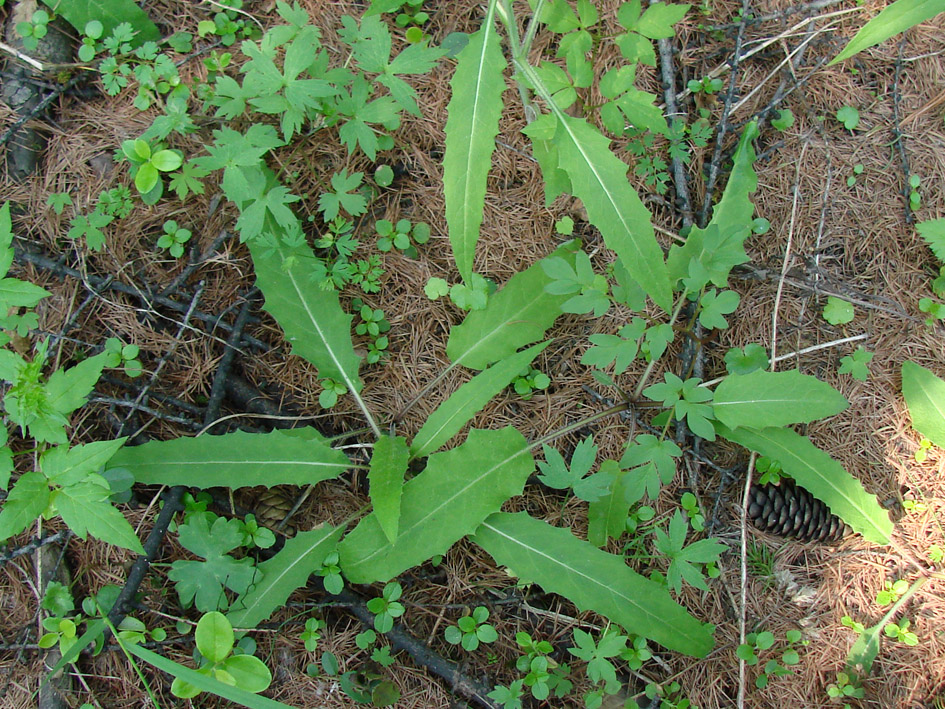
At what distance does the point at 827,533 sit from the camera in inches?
102

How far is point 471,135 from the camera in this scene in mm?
2088

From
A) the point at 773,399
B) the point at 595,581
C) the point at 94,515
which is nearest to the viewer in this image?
the point at 94,515

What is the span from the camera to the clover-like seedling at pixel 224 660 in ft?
7.09

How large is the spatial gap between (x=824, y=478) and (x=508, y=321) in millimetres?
1372

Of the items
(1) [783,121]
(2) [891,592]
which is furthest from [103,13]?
(2) [891,592]

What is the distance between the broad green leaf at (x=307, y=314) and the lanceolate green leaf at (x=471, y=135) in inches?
27.0

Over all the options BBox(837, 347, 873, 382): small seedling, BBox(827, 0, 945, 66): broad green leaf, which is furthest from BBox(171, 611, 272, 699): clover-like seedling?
BBox(827, 0, 945, 66): broad green leaf

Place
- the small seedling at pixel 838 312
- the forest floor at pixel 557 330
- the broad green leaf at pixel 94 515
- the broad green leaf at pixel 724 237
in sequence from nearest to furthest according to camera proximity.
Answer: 1. the broad green leaf at pixel 94 515
2. the broad green leaf at pixel 724 237
3. the forest floor at pixel 557 330
4. the small seedling at pixel 838 312

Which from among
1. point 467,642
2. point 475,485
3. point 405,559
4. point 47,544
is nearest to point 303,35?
point 475,485

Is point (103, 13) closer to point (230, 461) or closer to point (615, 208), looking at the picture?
point (230, 461)

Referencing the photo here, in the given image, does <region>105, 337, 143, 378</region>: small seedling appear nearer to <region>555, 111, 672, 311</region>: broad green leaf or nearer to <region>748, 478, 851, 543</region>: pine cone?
<region>555, 111, 672, 311</region>: broad green leaf

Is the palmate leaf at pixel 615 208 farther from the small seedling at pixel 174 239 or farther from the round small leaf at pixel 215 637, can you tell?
the round small leaf at pixel 215 637

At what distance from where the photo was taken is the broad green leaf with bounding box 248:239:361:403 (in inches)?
98.4

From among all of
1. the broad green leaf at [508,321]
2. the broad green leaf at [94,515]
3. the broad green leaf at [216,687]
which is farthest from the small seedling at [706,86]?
the broad green leaf at [216,687]
